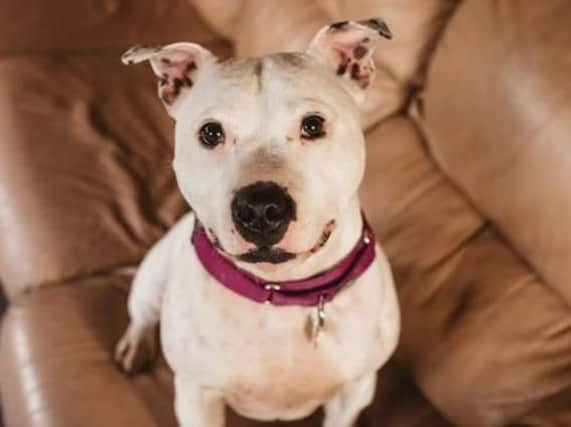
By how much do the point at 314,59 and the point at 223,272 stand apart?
33 cm

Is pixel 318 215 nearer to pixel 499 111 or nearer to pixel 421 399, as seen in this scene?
pixel 499 111

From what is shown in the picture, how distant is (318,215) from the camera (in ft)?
3.83

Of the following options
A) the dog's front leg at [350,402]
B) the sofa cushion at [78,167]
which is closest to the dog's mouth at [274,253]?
the dog's front leg at [350,402]

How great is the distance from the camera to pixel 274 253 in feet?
3.83

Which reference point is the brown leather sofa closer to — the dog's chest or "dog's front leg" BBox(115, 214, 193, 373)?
"dog's front leg" BBox(115, 214, 193, 373)

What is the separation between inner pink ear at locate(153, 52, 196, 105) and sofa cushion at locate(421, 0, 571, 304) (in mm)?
522

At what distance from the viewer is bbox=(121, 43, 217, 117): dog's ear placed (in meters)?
1.30

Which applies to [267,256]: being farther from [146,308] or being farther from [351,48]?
[146,308]

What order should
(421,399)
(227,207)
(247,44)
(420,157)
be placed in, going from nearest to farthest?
(227,207) → (421,399) → (420,157) → (247,44)

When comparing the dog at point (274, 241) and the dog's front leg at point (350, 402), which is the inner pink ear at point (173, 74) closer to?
the dog at point (274, 241)

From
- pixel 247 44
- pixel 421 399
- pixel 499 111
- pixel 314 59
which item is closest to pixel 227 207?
pixel 314 59

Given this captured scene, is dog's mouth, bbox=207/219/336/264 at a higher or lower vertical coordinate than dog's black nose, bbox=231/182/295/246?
lower

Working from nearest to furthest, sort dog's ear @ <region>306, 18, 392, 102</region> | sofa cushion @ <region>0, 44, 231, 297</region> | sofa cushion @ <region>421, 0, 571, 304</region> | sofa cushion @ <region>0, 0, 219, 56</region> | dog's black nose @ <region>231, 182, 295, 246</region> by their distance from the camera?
dog's black nose @ <region>231, 182, 295, 246</region> → dog's ear @ <region>306, 18, 392, 102</region> → sofa cushion @ <region>421, 0, 571, 304</region> → sofa cushion @ <region>0, 44, 231, 297</region> → sofa cushion @ <region>0, 0, 219, 56</region>

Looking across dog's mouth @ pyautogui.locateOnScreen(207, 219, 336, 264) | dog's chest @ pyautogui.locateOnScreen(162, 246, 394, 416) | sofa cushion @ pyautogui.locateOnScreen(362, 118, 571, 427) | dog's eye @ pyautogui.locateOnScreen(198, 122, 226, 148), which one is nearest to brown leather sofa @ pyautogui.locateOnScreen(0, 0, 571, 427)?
sofa cushion @ pyautogui.locateOnScreen(362, 118, 571, 427)
